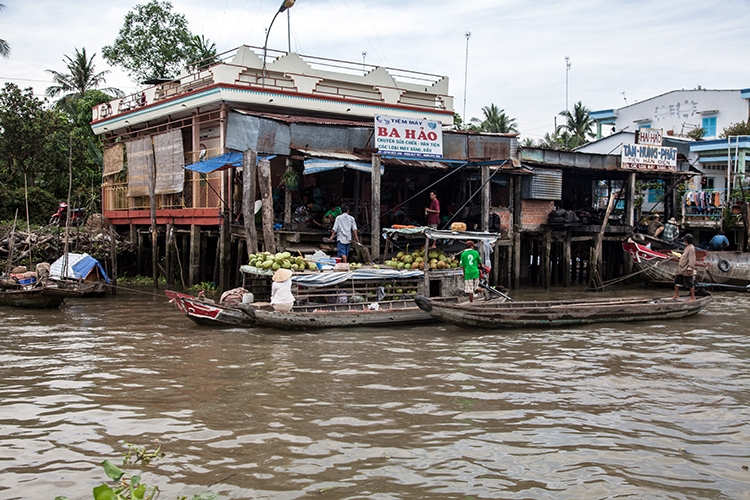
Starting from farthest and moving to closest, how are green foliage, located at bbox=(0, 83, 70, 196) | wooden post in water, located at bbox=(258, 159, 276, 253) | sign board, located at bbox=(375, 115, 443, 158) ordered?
green foliage, located at bbox=(0, 83, 70, 196) → sign board, located at bbox=(375, 115, 443, 158) → wooden post in water, located at bbox=(258, 159, 276, 253)

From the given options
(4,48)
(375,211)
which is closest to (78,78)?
(4,48)

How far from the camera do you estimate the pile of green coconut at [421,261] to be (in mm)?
14297

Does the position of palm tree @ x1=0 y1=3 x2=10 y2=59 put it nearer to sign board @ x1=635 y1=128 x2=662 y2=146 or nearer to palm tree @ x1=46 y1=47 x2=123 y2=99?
palm tree @ x1=46 y1=47 x2=123 y2=99

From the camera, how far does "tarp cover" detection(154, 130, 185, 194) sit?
20.5 m

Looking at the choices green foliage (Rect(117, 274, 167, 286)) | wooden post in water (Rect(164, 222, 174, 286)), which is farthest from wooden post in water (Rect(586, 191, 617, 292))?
green foliage (Rect(117, 274, 167, 286))

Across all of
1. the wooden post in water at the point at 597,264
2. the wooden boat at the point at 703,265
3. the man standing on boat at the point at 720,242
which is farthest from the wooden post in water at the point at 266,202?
the man standing on boat at the point at 720,242

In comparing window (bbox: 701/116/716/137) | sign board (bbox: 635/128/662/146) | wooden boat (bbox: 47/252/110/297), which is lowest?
wooden boat (bbox: 47/252/110/297)

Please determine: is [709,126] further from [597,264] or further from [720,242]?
[597,264]

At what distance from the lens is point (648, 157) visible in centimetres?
2283

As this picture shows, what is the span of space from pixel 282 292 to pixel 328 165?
493 centimetres

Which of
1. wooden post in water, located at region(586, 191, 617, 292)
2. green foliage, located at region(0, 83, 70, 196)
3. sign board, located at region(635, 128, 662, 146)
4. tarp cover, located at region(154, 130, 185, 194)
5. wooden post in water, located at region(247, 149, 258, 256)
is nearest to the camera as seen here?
wooden post in water, located at region(247, 149, 258, 256)

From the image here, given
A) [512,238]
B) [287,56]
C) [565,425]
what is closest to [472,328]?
[565,425]

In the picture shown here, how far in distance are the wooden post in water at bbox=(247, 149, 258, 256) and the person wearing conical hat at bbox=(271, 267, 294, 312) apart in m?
2.84

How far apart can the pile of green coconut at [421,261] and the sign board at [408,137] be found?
3.22 m
